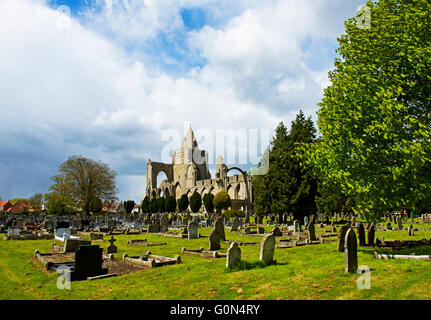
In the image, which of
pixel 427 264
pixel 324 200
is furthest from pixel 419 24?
pixel 324 200

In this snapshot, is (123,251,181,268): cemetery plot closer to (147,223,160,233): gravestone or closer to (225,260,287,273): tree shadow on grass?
(225,260,287,273): tree shadow on grass

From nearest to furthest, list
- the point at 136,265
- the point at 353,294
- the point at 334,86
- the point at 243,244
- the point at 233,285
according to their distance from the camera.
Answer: the point at 353,294 → the point at 233,285 → the point at 136,265 → the point at 334,86 → the point at 243,244

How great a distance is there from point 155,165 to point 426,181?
90.8 m

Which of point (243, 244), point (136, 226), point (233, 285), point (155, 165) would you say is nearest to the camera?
point (233, 285)

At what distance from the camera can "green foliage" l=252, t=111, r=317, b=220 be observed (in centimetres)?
2736

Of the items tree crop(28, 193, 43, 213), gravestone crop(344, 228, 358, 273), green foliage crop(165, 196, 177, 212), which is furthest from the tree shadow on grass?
tree crop(28, 193, 43, 213)

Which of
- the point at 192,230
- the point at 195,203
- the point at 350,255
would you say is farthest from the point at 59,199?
the point at 350,255

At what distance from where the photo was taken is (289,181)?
27672 millimetres

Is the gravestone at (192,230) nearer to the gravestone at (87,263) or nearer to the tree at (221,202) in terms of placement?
the gravestone at (87,263)

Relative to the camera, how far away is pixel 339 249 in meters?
11.7

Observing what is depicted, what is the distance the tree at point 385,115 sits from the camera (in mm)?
8570


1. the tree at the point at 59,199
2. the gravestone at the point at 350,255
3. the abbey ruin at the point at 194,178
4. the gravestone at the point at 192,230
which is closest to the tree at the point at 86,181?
the tree at the point at 59,199

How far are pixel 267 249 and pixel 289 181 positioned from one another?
63.9ft

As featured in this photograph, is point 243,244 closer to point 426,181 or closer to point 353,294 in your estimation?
point 426,181
